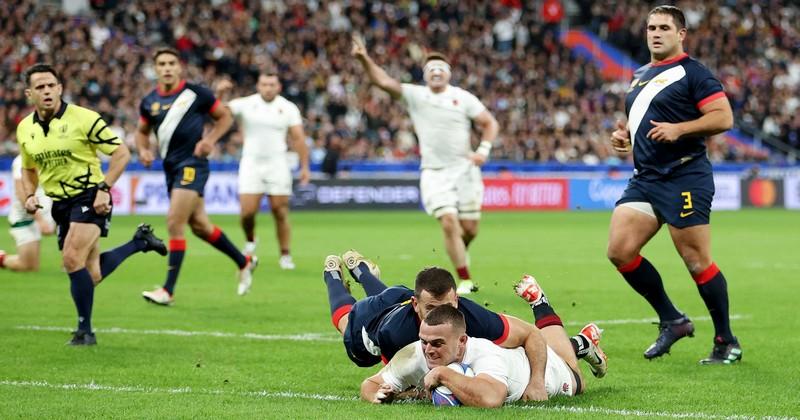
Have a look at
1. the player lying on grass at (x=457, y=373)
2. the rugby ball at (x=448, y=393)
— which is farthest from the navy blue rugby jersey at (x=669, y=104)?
the rugby ball at (x=448, y=393)

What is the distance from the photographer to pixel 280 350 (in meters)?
9.80

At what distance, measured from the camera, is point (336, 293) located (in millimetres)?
8727

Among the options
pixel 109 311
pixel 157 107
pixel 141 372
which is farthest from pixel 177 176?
pixel 141 372

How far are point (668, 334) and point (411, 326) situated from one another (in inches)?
108

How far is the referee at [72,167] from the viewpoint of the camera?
10164mm

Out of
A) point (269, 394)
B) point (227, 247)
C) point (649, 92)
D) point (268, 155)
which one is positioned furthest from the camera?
point (268, 155)

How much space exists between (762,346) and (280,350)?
3858 mm

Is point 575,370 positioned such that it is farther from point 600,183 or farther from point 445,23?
point 445,23

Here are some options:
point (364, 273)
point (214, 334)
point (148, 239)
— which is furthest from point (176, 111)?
point (364, 273)

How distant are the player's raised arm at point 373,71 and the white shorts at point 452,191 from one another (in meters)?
1.06

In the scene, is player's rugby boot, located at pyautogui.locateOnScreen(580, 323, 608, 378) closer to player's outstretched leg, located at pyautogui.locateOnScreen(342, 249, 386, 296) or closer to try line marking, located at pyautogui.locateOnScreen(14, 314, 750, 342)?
player's outstretched leg, located at pyautogui.locateOnScreen(342, 249, 386, 296)

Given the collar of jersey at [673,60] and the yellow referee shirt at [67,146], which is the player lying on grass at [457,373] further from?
the yellow referee shirt at [67,146]

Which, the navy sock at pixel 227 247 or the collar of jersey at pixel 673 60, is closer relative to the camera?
the collar of jersey at pixel 673 60

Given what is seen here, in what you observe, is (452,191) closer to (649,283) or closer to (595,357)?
(649,283)
